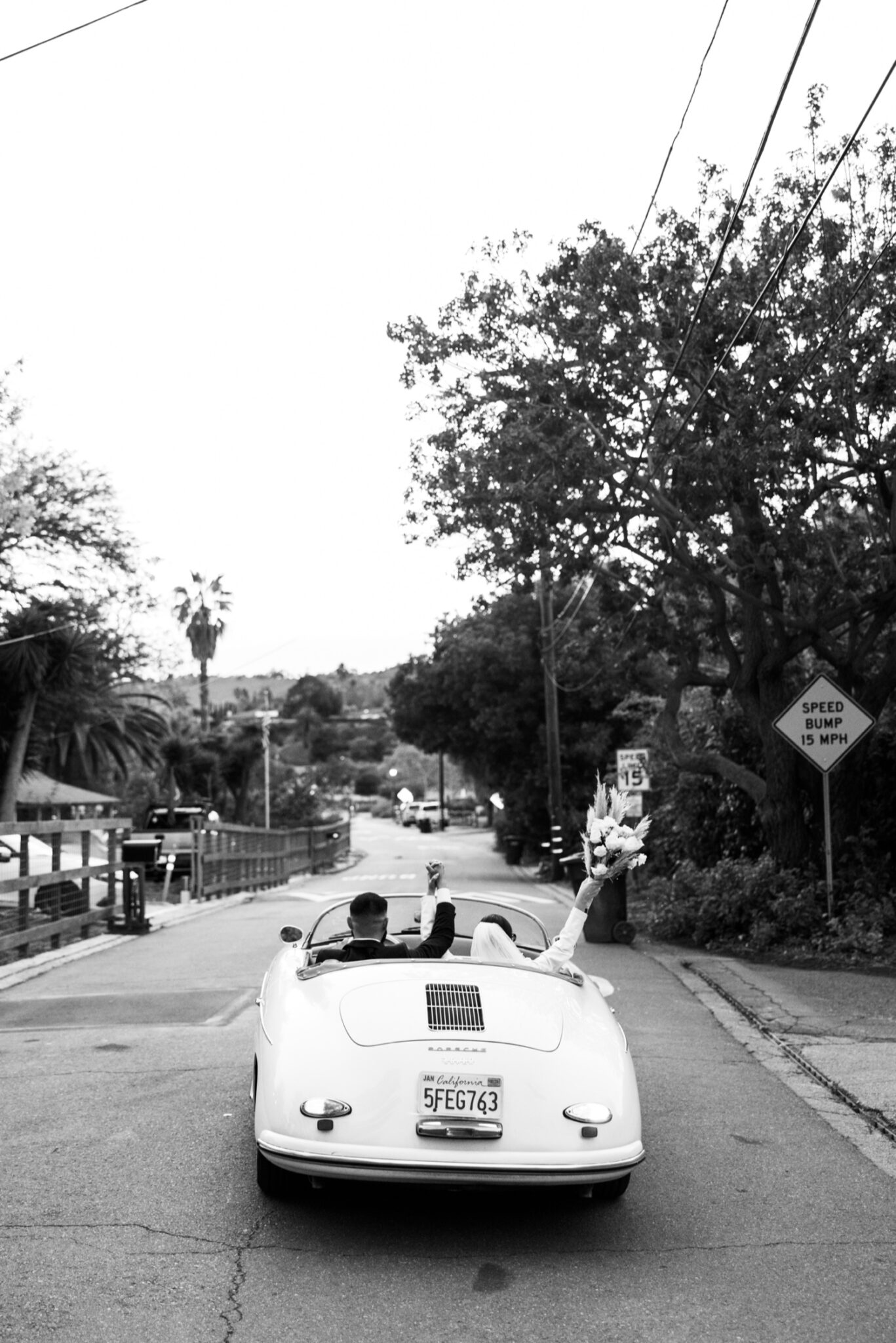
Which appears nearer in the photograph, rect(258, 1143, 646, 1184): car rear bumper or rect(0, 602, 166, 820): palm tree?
rect(258, 1143, 646, 1184): car rear bumper

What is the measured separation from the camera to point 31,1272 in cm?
471

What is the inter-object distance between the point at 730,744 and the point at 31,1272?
16713 mm

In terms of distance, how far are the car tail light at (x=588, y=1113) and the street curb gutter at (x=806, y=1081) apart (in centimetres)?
187

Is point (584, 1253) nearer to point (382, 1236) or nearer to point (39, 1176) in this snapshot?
point (382, 1236)

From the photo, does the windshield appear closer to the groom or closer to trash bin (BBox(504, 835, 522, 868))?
the groom

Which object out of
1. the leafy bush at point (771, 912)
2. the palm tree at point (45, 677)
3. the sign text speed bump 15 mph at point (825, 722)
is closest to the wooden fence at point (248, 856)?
the palm tree at point (45, 677)

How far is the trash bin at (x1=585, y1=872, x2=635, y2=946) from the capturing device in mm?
17484

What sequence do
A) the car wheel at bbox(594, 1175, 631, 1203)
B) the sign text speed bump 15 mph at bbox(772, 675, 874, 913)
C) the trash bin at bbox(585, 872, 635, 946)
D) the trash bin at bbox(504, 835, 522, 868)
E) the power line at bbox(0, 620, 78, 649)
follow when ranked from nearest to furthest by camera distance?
the car wheel at bbox(594, 1175, 631, 1203) → the sign text speed bump 15 mph at bbox(772, 675, 874, 913) → the trash bin at bbox(585, 872, 635, 946) → the power line at bbox(0, 620, 78, 649) → the trash bin at bbox(504, 835, 522, 868)

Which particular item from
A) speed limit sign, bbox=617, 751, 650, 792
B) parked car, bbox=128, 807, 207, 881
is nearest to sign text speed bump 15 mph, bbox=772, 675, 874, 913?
speed limit sign, bbox=617, 751, 650, 792

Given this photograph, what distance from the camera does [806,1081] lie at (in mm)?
8578

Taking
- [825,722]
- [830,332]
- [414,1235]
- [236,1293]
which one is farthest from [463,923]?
[830,332]

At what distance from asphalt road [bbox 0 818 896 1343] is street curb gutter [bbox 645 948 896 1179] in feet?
0.42

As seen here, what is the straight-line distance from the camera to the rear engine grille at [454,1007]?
538cm

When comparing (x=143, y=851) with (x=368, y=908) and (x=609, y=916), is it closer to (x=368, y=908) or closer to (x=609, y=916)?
(x=609, y=916)
